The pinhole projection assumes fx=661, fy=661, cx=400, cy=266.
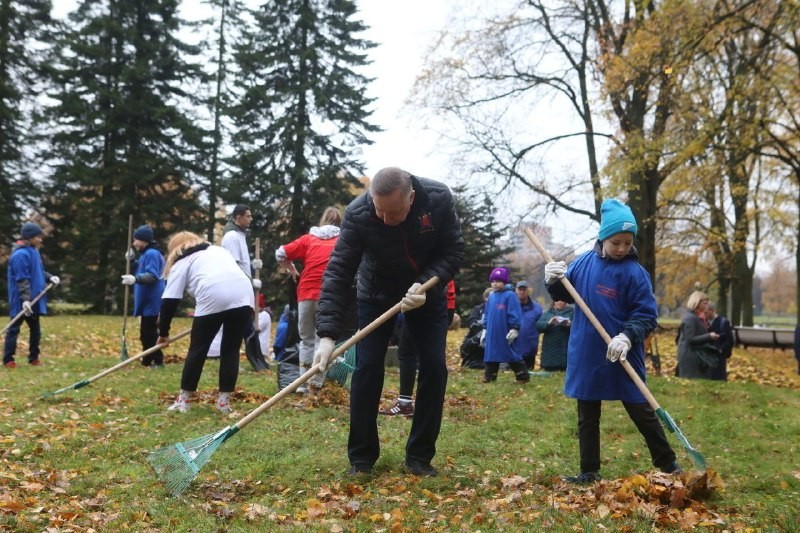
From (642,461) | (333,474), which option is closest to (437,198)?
(333,474)

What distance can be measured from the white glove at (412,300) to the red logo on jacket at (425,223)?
0.38m

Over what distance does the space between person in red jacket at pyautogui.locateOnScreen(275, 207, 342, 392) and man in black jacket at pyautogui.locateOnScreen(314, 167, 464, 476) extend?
2.86 metres

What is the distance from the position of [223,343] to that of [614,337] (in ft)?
13.1

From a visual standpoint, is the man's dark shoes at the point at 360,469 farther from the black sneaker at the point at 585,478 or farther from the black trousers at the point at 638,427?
the black trousers at the point at 638,427

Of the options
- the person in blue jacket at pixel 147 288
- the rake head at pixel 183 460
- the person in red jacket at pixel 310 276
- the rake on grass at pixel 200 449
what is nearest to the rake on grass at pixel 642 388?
the rake on grass at pixel 200 449

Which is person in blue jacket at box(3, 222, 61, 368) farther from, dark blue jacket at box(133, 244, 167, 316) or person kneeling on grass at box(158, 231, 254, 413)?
person kneeling on grass at box(158, 231, 254, 413)

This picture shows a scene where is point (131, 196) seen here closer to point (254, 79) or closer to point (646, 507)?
point (254, 79)

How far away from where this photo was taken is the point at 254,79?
29203 millimetres

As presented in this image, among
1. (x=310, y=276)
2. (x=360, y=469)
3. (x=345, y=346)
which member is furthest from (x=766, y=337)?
(x=345, y=346)

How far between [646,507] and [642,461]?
7.44ft

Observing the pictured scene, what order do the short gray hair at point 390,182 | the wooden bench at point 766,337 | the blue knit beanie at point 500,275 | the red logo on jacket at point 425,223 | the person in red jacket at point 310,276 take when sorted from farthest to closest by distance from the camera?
the wooden bench at point 766,337 < the blue knit beanie at point 500,275 < the person in red jacket at point 310,276 < the red logo on jacket at point 425,223 < the short gray hair at point 390,182

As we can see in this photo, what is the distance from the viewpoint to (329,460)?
5059 millimetres

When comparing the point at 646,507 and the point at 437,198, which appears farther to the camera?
the point at 437,198

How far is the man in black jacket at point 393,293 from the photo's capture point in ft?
14.6
